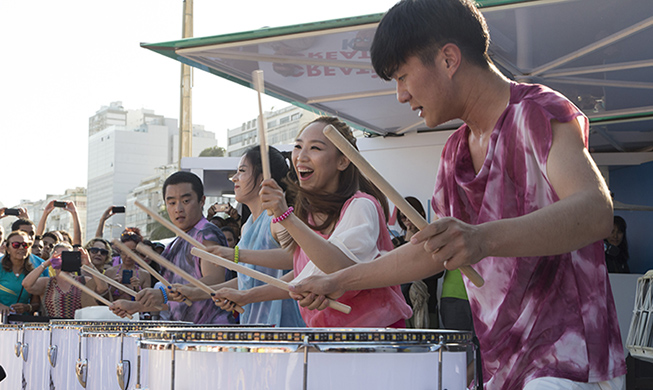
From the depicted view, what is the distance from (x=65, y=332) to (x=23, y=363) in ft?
3.32

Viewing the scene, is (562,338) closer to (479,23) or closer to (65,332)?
(479,23)

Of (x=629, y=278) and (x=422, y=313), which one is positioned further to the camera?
(x=422, y=313)

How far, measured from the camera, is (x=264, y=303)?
393cm

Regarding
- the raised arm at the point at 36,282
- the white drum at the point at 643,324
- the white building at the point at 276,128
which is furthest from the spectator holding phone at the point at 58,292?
the white building at the point at 276,128

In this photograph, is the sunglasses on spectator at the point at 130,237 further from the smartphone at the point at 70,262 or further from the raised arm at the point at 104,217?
the smartphone at the point at 70,262

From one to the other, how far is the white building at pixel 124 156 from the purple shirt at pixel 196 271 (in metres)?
75.1

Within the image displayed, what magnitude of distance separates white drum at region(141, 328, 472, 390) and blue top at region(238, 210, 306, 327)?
6.13 feet

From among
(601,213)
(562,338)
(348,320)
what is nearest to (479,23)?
(601,213)

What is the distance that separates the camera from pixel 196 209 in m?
4.77

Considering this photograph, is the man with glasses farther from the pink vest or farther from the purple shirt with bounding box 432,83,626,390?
the purple shirt with bounding box 432,83,626,390

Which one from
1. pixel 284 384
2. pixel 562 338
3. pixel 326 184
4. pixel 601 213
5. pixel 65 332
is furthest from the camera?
pixel 65 332

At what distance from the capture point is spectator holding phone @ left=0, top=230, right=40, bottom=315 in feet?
23.9

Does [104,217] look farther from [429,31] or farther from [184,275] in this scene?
[429,31]

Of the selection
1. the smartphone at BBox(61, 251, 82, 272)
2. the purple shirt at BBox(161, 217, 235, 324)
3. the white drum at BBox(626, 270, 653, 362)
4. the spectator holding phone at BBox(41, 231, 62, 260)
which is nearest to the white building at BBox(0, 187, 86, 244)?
the spectator holding phone at BBox(41, 231, 62, 260)
